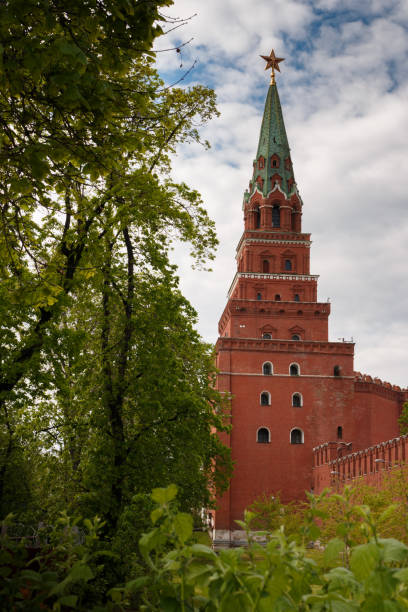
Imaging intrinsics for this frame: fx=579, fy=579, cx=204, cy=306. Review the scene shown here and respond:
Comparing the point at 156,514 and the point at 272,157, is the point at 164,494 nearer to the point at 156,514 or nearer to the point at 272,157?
the point at 156,514

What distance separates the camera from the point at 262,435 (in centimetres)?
3819

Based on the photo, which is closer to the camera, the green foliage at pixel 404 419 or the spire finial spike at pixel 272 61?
the green foliage at pixel 404 419

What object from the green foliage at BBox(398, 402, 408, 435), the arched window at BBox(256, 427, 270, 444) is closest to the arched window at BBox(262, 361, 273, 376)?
the arched window at BBox(256, 427, 270, 444)

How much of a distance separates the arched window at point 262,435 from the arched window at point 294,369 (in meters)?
4.30

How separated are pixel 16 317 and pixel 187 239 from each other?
177 inches

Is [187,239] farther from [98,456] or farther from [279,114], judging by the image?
[279,114]

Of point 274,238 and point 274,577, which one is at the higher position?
point 274,238

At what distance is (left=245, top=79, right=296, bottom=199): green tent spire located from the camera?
47.2m

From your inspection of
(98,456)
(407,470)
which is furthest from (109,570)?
(407,470)

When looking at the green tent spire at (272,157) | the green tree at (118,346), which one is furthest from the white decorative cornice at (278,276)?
the green tree at (118,346)

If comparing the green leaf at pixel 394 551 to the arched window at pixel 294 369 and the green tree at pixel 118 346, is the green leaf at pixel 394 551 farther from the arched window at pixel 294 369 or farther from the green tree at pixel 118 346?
the arched window at pixel 294 369

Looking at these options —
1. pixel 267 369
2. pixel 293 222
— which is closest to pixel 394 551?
pixel 267 369

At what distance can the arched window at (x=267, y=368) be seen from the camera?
39.6 metres

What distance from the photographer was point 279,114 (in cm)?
4978
